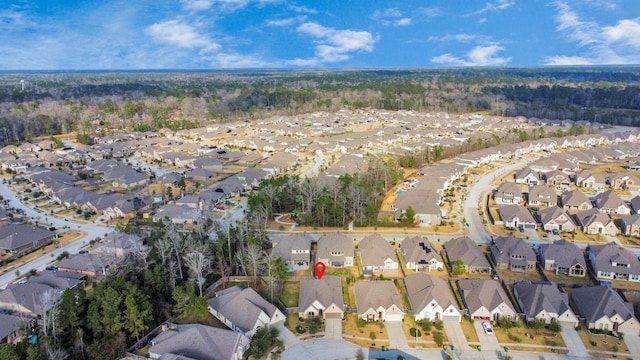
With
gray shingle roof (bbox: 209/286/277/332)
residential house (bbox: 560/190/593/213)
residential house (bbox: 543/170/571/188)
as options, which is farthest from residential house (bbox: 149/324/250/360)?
residential house (bbox: 543/170/571/188)

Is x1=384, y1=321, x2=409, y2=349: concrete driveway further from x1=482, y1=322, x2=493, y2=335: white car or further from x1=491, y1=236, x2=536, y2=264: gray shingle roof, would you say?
x1=491, y1=236, x2=536, y2=264: gray shingle roof

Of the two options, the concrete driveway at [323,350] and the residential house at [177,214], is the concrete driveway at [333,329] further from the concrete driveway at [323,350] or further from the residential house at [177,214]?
the residential house at [177,214]

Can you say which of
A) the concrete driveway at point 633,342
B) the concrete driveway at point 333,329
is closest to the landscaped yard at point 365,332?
the concrete driveway at point 333,329

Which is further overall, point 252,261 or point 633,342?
point 252,261

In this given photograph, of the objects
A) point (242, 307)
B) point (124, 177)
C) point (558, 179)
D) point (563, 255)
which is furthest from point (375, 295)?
point (124, 177)

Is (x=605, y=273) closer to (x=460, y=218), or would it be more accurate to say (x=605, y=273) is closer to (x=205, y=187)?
(x=460, y=218)

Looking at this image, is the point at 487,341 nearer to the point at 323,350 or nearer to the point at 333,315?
the point at 333,315

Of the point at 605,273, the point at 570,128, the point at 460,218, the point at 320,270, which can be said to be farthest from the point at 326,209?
the point at 570,128
